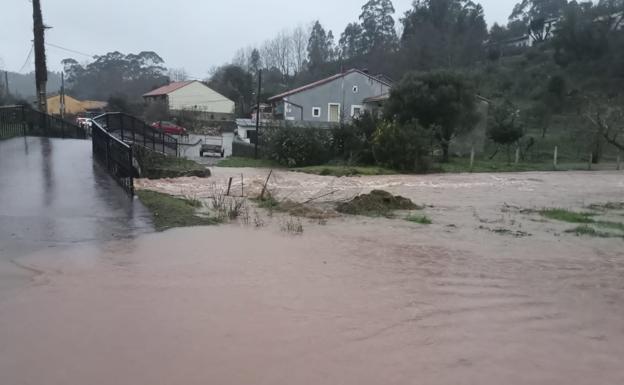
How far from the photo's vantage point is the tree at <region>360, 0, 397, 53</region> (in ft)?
302

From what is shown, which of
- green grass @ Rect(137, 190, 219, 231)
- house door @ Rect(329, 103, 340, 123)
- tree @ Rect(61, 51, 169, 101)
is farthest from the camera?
tree @ Rect(61, 51, 169, 101)

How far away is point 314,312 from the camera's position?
6.03 meters

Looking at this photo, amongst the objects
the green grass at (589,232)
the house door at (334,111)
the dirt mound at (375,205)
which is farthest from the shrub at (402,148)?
the house door at (334,111)

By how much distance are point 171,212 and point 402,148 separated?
19360mm

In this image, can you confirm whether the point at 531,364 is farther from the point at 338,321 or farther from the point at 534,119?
the point at 534,119

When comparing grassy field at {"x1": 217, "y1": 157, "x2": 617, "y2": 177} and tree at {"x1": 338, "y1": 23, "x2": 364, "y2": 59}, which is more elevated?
tree at {"x1": 338, "y1": 23, "x2": 364, "y2": 59}

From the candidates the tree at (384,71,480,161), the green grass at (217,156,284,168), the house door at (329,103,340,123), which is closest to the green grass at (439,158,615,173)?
the tree at (384,71,480,161)

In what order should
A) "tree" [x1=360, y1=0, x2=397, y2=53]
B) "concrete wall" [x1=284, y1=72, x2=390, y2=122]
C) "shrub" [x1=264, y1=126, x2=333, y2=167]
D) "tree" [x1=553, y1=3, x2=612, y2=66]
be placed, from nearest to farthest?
→ 1. "shrub" [x1=264, y1=126, x2=333, y2=167]
2. "concrete wall" [x1=284, y1=72, x2=390, y2=122]
3. "tree" [x1=553, y1=3, x2=612, y2=66]
4. "tree" [x1=360, y1=0, x2=397, y2=53]

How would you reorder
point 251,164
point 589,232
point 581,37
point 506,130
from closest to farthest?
point 589,232, point 251,164, point 506,130, point 581,37

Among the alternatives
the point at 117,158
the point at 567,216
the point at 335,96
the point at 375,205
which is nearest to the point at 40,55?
the point at 117,158

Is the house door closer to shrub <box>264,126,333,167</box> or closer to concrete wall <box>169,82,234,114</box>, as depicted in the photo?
shrub <box>264,126,333,167</box>

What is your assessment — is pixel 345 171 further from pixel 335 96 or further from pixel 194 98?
pixel 194 98

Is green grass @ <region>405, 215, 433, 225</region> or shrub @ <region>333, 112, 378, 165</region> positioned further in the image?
shrub @ <region>333, 112, 378, 165</region>

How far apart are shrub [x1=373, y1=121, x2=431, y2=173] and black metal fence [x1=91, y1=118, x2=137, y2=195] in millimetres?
16375
